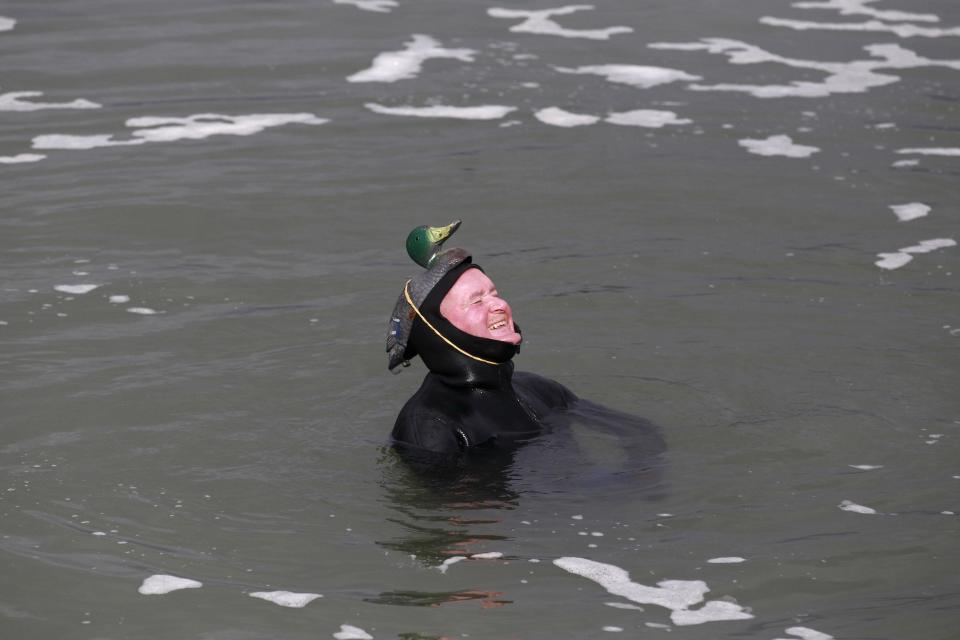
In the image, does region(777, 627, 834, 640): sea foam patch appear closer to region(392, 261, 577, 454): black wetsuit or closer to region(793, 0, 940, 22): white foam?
region(392, 261, 577, 454): black wetsuit

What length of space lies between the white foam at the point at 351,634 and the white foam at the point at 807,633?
1.81m

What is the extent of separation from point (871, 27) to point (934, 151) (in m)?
4.69

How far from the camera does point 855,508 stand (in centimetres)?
764

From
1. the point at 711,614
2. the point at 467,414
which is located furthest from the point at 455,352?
the point at 711,614

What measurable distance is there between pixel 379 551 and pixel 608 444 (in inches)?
72.9

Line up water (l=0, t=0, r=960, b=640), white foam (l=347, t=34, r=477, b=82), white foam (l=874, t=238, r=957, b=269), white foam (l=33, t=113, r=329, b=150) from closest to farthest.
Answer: water (l=0, t=0, r=960, b=640), white foam (l=874, t=238, r=957, b=269), white foam (l=33, t=113, r=329, b=150), white foam (l=347, t=34, r=477, b=82)

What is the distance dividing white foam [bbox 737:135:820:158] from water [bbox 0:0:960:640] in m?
0.05

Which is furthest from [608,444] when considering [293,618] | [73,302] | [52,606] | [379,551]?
[73,302]

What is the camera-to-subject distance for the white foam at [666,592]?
255 inches

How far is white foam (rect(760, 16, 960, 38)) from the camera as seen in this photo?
17719 mm

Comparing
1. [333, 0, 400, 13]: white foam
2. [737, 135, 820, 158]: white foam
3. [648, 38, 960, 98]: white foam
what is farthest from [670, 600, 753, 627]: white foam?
[333, 0, 400, 13]: white foam

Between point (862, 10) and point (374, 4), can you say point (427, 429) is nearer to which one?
point (374, 4)

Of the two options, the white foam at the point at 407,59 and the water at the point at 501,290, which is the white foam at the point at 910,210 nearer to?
the water at the point at 501,290

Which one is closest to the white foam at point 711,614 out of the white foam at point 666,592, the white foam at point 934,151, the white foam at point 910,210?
the white foam at point 666,592
